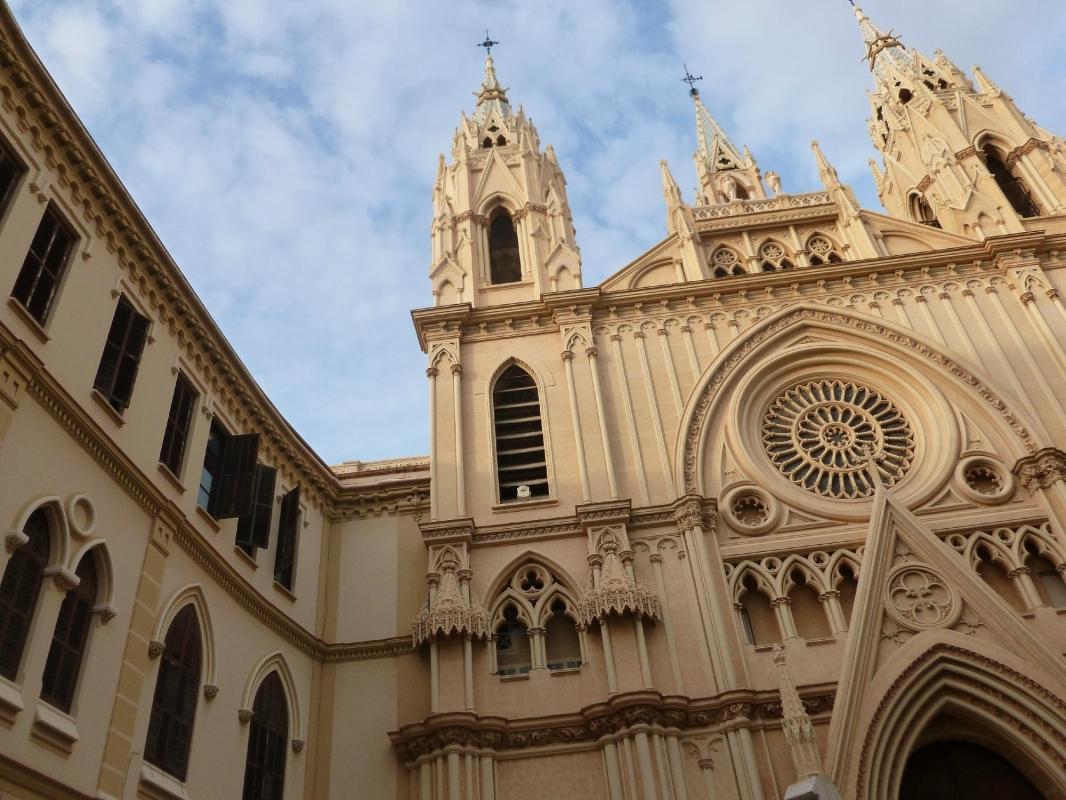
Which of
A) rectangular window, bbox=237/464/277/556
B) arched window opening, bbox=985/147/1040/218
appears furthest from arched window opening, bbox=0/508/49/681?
arched window opening, bbox=985/147/1040/218

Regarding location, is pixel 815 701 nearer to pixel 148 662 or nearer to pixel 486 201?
pixel 148 662

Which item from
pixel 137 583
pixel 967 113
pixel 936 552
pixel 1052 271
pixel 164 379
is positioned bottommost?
pixel 137 583

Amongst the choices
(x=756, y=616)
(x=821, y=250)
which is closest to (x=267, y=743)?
(x=756, y=616)

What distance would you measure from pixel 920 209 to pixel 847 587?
16499mm

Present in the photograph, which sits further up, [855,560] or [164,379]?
[164,379]

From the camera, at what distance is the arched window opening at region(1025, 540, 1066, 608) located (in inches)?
669

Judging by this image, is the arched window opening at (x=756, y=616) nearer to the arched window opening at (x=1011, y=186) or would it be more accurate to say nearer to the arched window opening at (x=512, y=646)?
the arched window opening at (x=512, y=646)

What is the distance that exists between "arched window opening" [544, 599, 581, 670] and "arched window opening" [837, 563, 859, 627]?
17.0 ft

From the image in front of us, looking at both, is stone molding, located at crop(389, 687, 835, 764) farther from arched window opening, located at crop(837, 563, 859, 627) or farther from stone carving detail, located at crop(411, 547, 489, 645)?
arched window opening, located at crop(837, 563, 859, 627)

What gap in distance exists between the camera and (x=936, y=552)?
56.2 feet

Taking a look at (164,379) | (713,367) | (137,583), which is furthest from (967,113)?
(137,583)

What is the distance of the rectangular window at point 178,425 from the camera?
1446cm

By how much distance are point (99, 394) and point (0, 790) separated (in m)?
5.18

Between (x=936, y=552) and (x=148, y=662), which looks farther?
(x=936, y=552)
